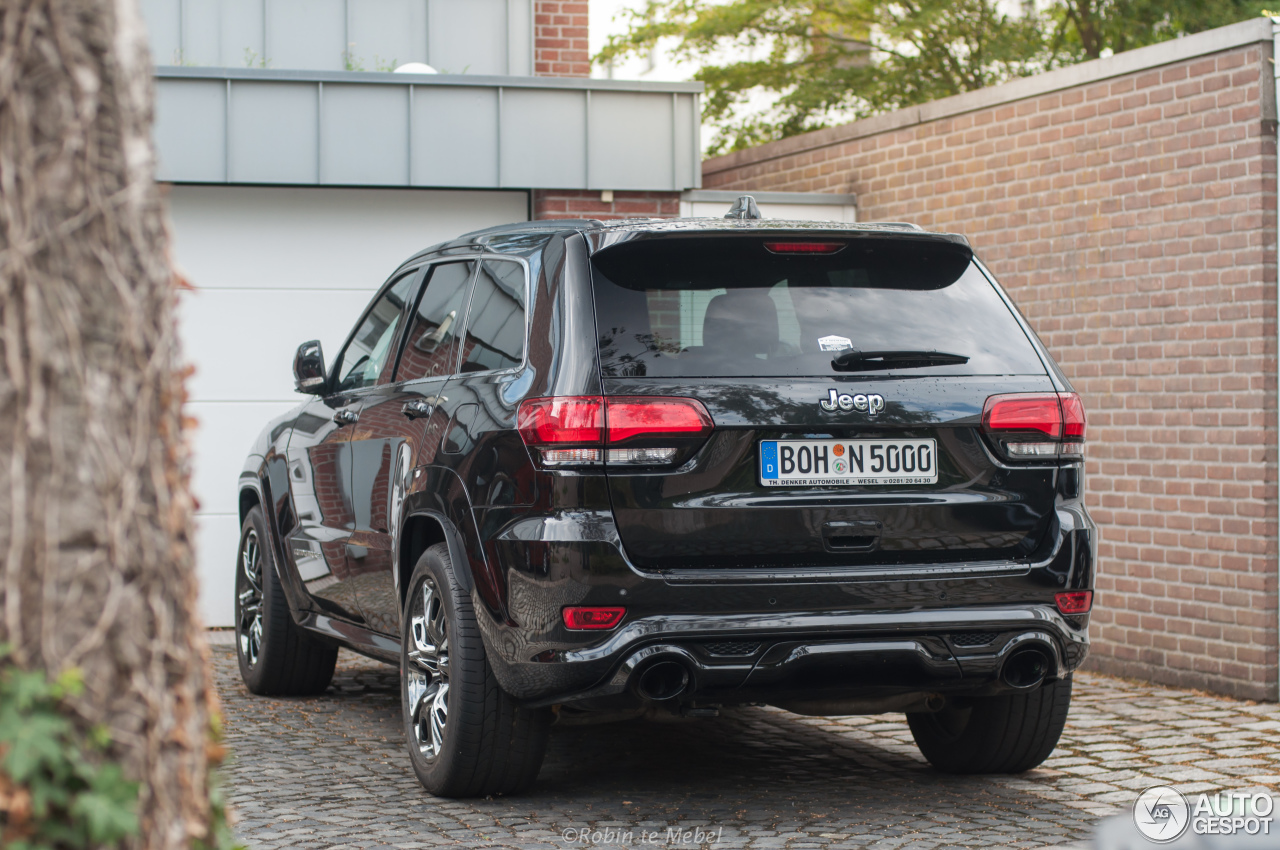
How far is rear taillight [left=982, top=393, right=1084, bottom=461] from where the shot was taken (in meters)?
4.66

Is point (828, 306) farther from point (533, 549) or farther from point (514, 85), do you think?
point (514, 85)

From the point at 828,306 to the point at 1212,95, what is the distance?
351cm

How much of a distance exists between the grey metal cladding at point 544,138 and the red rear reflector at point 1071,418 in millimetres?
5341

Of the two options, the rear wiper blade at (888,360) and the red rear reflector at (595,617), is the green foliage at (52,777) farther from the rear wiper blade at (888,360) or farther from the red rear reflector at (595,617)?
the rear wiper blade at (888,360)

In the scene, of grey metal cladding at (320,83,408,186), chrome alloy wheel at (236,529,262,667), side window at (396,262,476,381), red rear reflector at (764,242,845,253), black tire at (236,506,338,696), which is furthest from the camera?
grey metal cladding at (320,83,408,186)

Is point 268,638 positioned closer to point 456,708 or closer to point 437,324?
point 437,324

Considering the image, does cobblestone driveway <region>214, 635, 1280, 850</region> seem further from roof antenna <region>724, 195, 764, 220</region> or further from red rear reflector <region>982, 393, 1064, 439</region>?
roof antenna <region>724, 195, 764, 220</region>

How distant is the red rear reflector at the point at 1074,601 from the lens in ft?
15.4

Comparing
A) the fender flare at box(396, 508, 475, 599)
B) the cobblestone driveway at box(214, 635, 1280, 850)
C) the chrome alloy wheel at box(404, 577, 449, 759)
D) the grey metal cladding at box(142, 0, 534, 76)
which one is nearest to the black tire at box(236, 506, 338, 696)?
the cobblestone driveway at box(214, 635, 1280, 850)

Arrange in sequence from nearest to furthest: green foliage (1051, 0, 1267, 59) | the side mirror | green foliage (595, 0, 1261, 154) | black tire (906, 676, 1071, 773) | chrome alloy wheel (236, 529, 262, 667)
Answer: black tire (906, 676, 1071, 773) → the side mirror → chrome alloy wheel (236, 529, 262, 667) → green foliage (1051, 0, 1267, 59) → green foliage (595, 0, 1261, 154)

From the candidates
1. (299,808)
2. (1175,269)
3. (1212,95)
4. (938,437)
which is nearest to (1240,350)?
(1175,269)

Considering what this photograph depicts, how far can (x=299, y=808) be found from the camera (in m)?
5.01

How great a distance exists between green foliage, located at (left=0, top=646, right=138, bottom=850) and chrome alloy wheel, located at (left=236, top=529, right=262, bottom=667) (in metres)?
5.31

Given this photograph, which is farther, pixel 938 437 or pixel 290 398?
pixel 290 398
